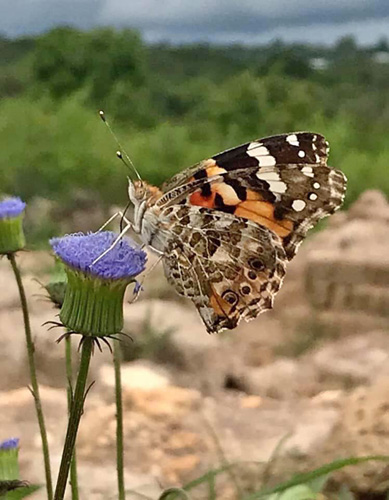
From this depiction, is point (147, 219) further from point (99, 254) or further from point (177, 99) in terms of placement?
point (177, 99)

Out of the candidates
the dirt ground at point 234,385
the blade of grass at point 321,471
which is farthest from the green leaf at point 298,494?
the dirt ground at point 234,385

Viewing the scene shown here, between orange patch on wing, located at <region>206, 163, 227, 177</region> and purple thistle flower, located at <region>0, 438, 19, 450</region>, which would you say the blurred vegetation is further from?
purple thistle flower, located at <region>0, 438, 19, 450</region>

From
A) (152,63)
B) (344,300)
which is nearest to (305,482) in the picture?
(344,300)

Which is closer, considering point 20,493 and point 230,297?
point 20,493

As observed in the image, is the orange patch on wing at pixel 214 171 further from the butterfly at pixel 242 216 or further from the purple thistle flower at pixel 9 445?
the purple thistle flower at pixel 9 445

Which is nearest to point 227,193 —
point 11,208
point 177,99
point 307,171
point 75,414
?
point 307,171

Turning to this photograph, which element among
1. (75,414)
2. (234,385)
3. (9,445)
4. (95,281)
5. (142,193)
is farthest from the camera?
(234,385)

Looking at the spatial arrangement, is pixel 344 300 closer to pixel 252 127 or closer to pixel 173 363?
pixel 173 363
